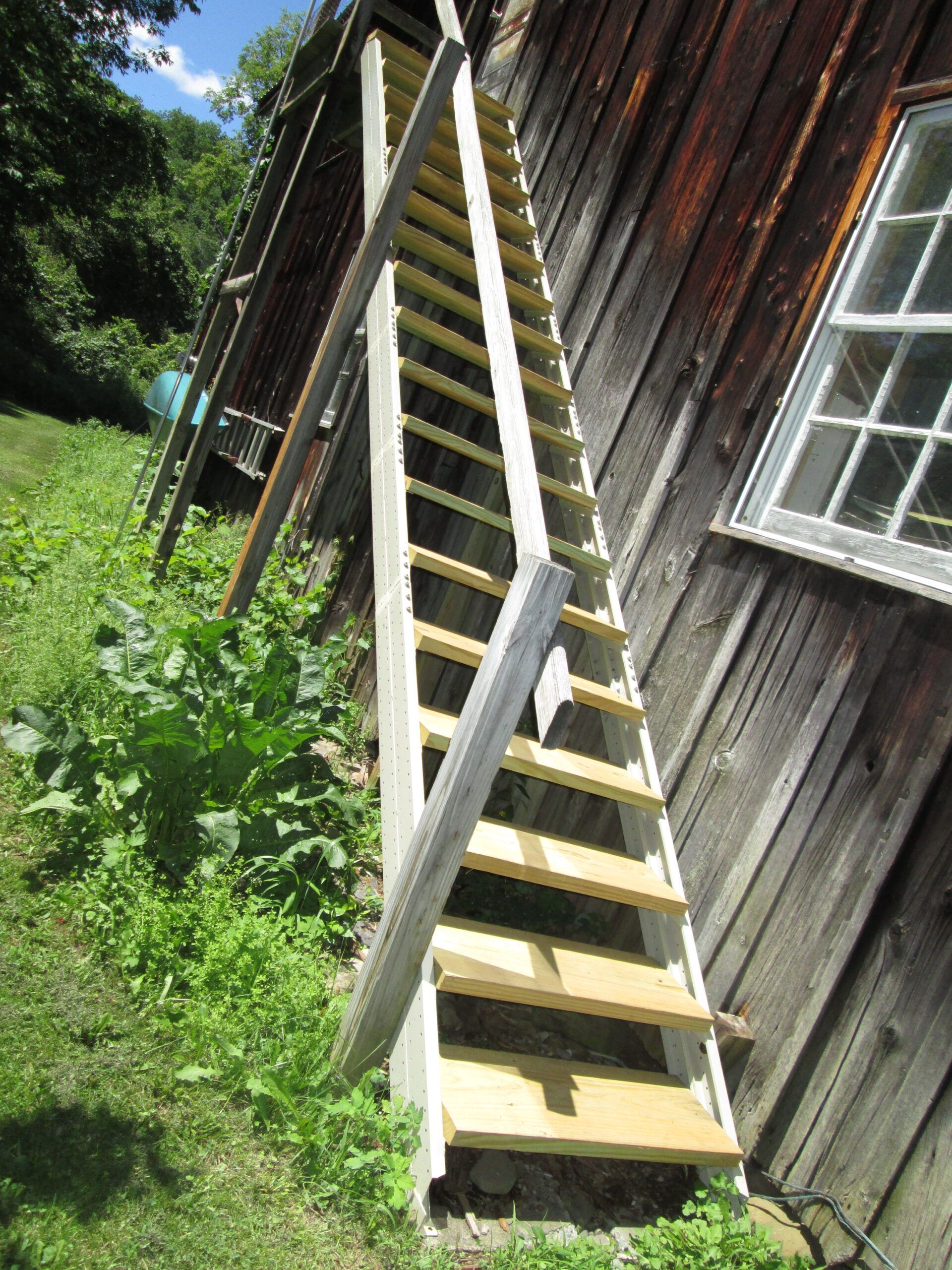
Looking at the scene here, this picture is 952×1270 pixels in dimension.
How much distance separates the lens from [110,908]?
258cm

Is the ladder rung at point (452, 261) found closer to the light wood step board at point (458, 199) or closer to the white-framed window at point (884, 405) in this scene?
the light wood step board at point (458, 199)

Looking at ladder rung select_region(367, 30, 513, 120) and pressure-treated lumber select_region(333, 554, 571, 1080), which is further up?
ladder rung select_region(367, 30, 513, 120)

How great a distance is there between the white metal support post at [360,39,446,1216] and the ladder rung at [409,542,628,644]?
0.25 ft

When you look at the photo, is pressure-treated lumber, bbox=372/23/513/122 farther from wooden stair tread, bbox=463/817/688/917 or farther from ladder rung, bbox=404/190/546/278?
wooden stair tread, bbox=463/817/688/917

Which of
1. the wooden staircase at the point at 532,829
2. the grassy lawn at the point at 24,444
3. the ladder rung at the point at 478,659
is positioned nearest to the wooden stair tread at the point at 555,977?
the wooden staircase at the point at 532,829

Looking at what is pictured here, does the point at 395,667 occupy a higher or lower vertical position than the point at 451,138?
lower

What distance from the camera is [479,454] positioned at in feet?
11.4

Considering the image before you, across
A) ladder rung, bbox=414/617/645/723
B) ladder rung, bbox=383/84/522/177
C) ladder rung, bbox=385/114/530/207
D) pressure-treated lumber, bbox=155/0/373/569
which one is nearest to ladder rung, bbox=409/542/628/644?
ladder rung, bbox=414/617/645/723

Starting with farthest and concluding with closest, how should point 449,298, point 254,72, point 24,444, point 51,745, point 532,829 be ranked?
1. point 254,72
2. point 24,444
3. point 449,298
4. point 532,829
5. point 51,745

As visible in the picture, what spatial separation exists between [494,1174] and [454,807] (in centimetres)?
111

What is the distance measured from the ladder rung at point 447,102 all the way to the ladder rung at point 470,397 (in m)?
2.09

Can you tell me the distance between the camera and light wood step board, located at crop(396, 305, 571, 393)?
3631 mm

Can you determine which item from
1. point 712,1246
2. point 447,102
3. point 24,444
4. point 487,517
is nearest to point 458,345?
point 487,517

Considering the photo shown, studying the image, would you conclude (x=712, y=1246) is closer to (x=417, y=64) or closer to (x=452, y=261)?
(x=452, y=261)
